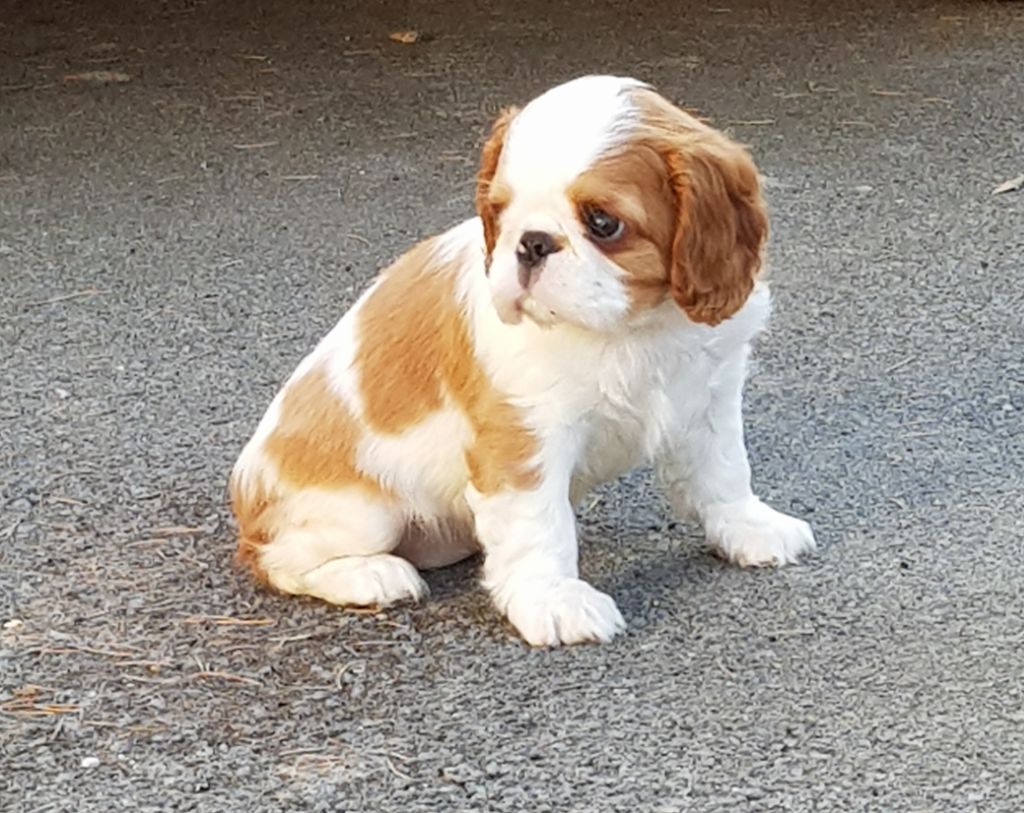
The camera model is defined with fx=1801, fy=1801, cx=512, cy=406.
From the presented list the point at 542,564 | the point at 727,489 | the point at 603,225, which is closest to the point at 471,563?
the point at 542,564

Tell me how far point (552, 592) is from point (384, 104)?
330cm

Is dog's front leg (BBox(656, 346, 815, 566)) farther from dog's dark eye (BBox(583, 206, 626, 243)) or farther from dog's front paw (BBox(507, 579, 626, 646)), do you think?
dog's dark eye (BBox(583, 206, 626, 243))

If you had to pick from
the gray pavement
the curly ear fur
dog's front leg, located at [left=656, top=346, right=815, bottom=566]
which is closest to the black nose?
the curly ear fur

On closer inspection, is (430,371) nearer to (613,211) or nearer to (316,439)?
(316,439)

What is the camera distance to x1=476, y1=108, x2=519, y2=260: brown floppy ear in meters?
2.36

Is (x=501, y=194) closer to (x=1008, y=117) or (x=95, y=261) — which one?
(x=95, y=261)

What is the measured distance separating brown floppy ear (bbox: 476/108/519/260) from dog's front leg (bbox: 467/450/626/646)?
333mm

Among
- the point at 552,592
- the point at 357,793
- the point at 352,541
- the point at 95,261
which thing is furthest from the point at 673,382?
the point at 95,261

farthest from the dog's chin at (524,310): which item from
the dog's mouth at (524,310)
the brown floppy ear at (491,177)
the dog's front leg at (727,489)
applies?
the dog's front leg at (727,489)

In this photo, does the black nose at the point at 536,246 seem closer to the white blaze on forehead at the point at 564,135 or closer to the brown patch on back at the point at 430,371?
the white blaze on forehead at the point at 564,135

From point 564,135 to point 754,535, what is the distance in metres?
0.74

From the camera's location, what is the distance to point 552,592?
251 cm

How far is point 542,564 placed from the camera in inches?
99.0

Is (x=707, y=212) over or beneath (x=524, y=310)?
over
